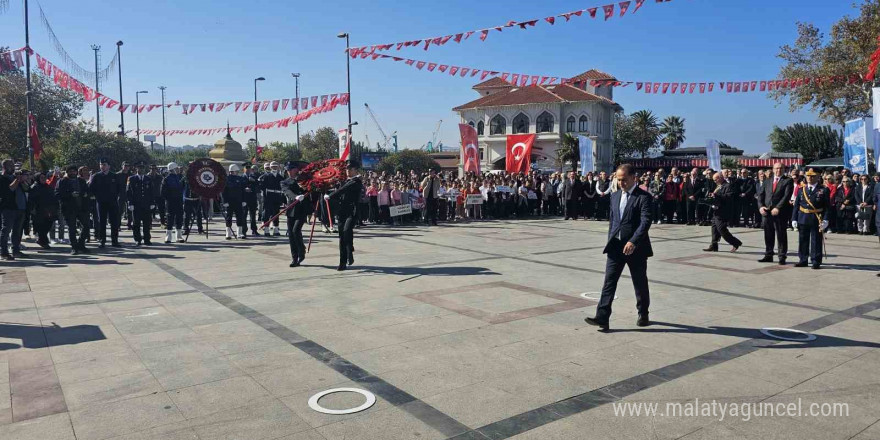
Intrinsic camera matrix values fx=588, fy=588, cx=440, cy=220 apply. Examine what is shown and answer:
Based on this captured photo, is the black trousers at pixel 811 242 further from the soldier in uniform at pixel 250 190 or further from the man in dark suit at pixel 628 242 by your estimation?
the soldier in uniform at pixel 250 190

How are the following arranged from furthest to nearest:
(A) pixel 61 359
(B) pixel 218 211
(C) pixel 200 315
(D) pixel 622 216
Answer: (B) pixel 218 211, (C) pixel 200 315, (D) pixel 622 216, (A) pixel 61 359

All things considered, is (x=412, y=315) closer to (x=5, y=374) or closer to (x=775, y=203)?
(x=5, y=374)

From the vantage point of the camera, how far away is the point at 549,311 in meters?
7.43

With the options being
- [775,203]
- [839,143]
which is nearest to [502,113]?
[839,143]

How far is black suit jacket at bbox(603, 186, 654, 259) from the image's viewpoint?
6.43 meters

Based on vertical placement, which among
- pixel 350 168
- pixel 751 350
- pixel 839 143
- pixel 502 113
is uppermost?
pixel 502 113

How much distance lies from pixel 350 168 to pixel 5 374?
647cm

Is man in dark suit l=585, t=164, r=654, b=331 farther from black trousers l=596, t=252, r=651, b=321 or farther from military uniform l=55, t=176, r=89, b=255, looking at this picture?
military uniform l=55, t=176, r=89, b=255

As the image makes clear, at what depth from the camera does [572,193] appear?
23.5m

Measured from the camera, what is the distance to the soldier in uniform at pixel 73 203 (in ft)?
42.1

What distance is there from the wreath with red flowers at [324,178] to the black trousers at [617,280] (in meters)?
6.36

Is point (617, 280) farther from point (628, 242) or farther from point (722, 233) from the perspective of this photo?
point (722, 233)

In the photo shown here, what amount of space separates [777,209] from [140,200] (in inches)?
548

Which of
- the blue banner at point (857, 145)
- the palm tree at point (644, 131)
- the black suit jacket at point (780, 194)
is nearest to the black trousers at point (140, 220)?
the black suit jacket at point (780, 194)
